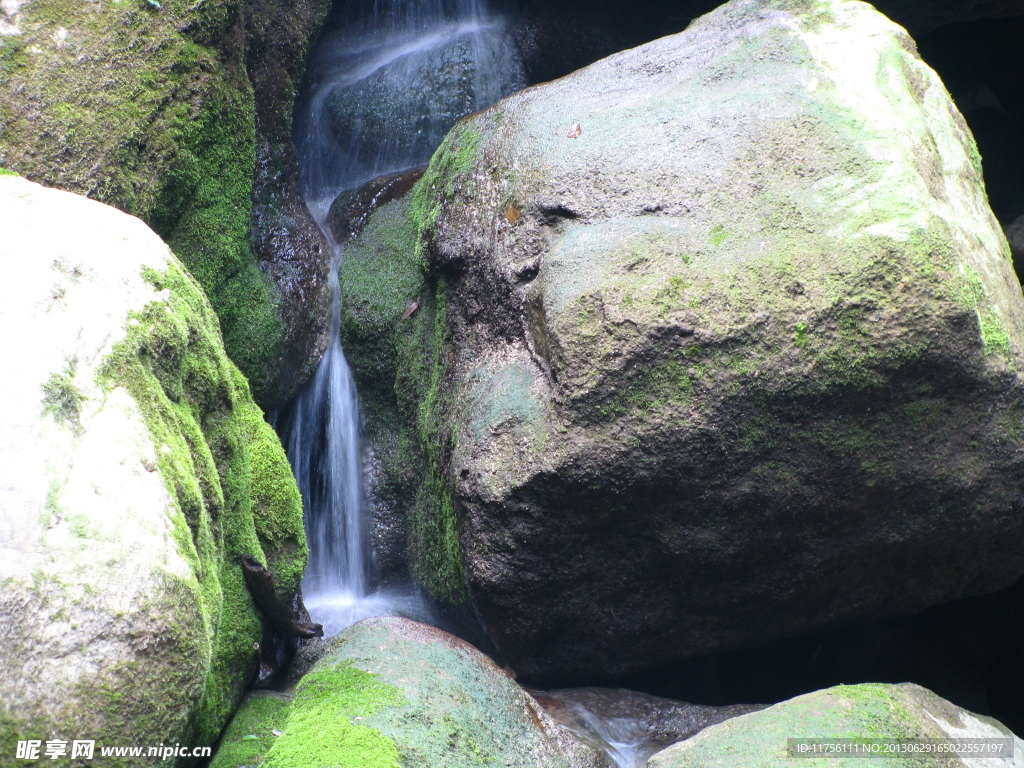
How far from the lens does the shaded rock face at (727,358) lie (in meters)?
2.98

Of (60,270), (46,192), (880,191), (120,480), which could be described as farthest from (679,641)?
(46,192)

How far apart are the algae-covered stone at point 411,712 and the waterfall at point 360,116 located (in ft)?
5.46

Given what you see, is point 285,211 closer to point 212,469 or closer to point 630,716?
point 212,469

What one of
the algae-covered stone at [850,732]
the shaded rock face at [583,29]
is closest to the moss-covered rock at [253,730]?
the algae-covered stone at [850,732]

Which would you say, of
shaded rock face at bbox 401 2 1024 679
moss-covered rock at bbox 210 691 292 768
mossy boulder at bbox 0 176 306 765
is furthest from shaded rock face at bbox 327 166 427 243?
moss-covered rock at bbox 210 691 292 768

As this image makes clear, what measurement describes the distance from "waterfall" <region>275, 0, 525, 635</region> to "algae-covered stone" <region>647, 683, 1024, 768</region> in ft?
8.72

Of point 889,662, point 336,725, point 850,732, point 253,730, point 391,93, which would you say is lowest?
point 889,662

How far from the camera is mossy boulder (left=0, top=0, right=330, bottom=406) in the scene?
3.54 metres

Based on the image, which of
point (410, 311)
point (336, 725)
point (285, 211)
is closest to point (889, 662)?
point (336, 725)

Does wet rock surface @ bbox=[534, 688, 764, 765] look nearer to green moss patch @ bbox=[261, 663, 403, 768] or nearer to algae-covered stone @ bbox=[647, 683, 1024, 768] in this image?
algae-covered stone @ bbox=[647, 683, 1024, 768]

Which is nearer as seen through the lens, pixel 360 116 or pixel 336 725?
pixel 336 725

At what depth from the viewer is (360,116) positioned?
19.8 ft

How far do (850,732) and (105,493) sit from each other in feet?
8.32

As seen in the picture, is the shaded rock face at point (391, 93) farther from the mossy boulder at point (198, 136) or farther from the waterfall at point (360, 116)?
the mossy boulder at point (198, 136)
